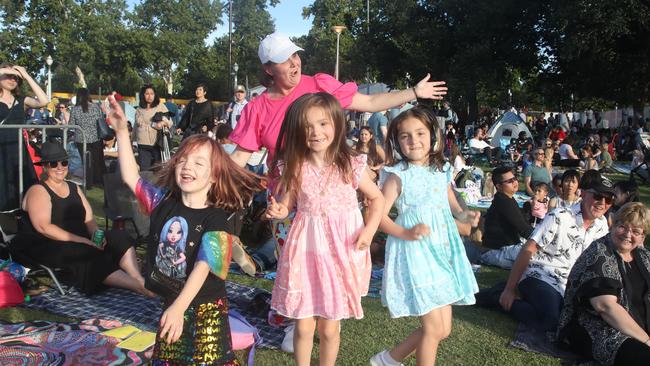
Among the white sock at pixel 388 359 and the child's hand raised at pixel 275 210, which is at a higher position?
the child's hand raised at pixel 275 210

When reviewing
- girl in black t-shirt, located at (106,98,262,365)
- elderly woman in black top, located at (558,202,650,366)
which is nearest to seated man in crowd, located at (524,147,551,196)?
elderly woman in black top, located at (558,202,650,366)

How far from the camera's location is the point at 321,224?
126 inches

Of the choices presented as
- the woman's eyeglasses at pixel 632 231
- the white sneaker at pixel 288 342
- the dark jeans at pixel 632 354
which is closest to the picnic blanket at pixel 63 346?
the white sneaker at pixel 288 342

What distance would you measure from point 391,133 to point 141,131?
7.29 m

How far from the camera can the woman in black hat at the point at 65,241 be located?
5.29 metres

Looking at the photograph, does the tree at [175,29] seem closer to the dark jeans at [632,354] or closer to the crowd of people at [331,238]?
the crowd of people at [331,238]

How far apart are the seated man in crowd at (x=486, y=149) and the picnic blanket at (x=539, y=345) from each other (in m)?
14.2

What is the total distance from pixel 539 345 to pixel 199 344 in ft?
9.05

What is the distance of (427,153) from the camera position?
353cm

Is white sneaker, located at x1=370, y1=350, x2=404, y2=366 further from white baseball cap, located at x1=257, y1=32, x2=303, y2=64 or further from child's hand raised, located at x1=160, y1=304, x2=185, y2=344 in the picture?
white baseball cap, located at x1=257, y1=32, x2=303, y2=64

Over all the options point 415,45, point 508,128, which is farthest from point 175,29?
point 508,128

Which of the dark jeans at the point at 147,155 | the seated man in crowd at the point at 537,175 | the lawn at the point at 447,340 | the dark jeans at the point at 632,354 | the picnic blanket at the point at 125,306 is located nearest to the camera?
the dark jeans at the point at 632,354

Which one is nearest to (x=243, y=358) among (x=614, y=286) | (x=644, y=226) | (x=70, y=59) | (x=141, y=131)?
(x=614, y=286)

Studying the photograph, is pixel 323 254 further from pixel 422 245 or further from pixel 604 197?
pixel 604 197
